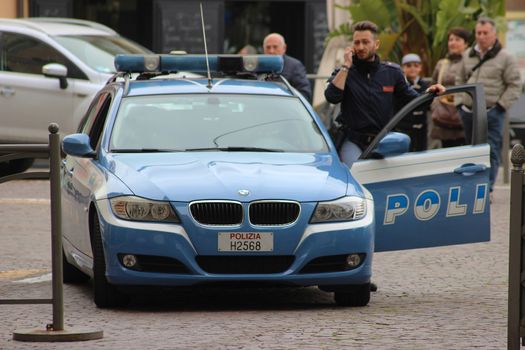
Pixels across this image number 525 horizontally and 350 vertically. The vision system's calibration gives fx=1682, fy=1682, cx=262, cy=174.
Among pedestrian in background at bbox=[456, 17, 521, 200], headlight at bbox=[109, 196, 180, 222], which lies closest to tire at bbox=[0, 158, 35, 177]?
headlight at bbox=[109, 196, 180, 222]

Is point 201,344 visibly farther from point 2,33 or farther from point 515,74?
point 2,33

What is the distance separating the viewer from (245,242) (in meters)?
9.51

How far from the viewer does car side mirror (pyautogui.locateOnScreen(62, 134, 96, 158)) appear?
10.3 meters

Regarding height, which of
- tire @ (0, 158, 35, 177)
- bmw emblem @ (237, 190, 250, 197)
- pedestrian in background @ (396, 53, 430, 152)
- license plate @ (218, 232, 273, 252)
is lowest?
pedestrian in background @ (396, 53, 430, 152)

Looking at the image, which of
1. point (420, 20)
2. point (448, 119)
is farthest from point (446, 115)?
point (420, 20)


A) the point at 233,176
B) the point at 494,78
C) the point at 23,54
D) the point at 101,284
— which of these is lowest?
the point at 101,284

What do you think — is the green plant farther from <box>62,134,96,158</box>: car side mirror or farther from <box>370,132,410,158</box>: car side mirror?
<box>62,134,96,158</box>: car side mirror

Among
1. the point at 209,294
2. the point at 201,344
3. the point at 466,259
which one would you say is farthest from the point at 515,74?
the point at 201,344

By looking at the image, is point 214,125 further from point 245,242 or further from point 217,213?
point 245,242

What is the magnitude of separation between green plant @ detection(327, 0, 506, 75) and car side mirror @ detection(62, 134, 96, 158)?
40.5 ft

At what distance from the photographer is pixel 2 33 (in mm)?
20125

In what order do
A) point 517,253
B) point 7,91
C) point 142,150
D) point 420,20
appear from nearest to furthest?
point 517,253, point 142,150, point 7,91, point 420,20

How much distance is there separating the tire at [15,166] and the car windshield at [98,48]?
10403 millimetres

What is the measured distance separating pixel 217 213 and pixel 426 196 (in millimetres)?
1757
